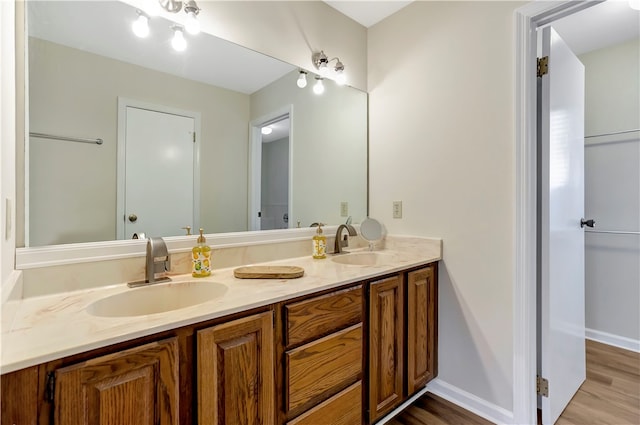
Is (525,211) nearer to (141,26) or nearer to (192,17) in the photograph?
(192,17)

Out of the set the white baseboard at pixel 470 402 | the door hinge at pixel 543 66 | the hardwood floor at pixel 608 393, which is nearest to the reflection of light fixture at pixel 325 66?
the door hinge at pixel 543 66

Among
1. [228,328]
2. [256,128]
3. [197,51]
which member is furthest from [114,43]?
[228,328]

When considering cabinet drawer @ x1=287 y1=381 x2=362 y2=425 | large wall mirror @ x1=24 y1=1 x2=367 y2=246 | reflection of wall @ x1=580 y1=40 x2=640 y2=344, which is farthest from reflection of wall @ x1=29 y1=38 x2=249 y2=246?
reflection of wall @ x1=580 y1=40 x2=640 y2=344

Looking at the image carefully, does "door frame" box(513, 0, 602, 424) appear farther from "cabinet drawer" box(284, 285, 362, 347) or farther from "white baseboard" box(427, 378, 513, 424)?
"cabinet drawer" box(284, 285, 362, 347)

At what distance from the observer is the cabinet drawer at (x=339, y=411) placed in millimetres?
1138

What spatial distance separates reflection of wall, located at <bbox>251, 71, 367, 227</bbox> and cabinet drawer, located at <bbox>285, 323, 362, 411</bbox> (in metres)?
0.81

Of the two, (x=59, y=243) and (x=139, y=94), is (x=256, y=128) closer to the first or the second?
(x=139, y=94)

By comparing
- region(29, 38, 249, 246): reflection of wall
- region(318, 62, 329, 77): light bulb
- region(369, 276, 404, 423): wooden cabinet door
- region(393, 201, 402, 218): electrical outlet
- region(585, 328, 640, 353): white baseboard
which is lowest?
region(585, 328, 640, 353): white baseboard

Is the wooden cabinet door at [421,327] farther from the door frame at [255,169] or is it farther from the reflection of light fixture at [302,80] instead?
the reflection of light fixture at [302,80]

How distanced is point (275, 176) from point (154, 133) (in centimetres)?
67

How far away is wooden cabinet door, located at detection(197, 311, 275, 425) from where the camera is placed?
87cm

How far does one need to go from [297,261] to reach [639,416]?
2.01 m

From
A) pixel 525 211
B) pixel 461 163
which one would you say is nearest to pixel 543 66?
pixel 461 163

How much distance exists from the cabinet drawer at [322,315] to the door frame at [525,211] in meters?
0.85
